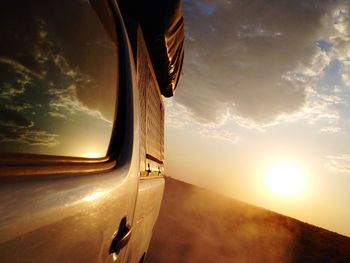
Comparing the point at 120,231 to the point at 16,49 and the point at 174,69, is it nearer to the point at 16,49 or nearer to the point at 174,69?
the point at 16,49

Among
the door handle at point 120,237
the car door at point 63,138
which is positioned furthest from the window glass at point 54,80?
the door handle at point 120,237

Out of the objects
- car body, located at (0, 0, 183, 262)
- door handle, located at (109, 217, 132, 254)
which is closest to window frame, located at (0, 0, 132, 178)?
car body, located at (0, 0, 183, 262)

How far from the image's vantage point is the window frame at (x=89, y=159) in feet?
2.24

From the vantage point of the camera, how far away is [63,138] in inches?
40.4

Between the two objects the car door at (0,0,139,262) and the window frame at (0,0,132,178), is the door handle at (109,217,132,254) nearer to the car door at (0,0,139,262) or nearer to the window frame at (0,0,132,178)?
the car door at (0,0,139,262)

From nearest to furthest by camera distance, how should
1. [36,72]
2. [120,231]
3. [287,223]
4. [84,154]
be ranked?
[36,72], [84,154], [120,231], [287,223]

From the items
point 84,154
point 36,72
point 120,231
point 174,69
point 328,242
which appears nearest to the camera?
point 36,72

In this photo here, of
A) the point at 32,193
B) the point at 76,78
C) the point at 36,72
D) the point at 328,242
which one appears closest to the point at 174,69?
the point at 76,78

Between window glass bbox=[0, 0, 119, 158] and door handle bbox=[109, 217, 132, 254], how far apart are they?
33cm

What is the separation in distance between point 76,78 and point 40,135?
0.34 meters

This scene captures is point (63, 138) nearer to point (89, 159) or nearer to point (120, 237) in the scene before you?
point (89, 159)

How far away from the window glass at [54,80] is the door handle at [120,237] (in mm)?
329

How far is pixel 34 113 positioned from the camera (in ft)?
2.98

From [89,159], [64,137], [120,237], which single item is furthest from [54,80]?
[120,237]
